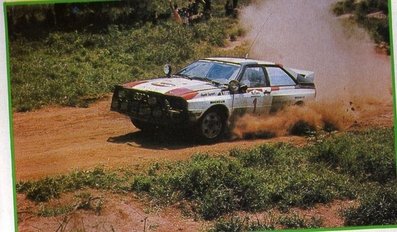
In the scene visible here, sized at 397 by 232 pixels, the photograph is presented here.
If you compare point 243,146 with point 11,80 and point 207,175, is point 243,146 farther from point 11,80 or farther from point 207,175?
point 11,80

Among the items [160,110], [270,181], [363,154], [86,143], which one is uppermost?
[160,110]

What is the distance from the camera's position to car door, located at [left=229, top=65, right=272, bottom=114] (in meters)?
5.54

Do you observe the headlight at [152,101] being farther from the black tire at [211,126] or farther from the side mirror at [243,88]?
the side mirror at [243,88]

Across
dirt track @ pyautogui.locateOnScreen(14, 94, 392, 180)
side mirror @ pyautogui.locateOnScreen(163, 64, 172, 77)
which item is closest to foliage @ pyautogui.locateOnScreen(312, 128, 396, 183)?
dirt track @ pyautogui.locateOnScreen(14, 94, 392, 180)

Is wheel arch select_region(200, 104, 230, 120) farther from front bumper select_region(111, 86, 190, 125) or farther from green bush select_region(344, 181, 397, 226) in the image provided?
green bush select_region(344, 181, 397, 226)

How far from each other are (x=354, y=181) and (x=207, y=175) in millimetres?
1097

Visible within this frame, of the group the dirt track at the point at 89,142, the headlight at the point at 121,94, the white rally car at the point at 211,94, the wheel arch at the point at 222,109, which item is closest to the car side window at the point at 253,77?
the white rally car at the point at 211,94

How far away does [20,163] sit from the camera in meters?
5.27

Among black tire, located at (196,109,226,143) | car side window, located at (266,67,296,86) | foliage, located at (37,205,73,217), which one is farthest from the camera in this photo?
car side window, located at (266,67,296,86)

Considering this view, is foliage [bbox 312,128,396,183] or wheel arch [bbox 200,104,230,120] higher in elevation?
wheel arch [bbox 200,104,230,120]

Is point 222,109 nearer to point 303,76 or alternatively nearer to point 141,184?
point 303,76

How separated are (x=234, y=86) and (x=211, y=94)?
19 centimetres

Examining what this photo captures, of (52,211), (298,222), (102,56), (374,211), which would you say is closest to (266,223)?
(298,222)

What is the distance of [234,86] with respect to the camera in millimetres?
5535
